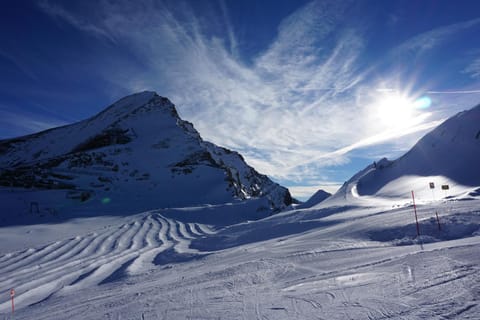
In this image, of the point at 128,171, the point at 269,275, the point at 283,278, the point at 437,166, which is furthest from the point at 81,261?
the point at 128,171

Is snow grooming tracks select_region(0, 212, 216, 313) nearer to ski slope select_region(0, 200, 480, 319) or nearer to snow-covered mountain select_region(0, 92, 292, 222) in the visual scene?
ski slope select_region(0, 200, 480, 319)

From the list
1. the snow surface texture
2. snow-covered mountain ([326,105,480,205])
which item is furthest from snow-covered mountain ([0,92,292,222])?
the snow surface texture

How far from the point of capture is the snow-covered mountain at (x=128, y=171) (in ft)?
89.5

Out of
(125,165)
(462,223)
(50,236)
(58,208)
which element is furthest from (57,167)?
(462,223)

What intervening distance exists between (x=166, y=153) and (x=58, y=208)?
20.4 m

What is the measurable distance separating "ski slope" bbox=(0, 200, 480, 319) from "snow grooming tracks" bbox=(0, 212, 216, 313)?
0.04 m

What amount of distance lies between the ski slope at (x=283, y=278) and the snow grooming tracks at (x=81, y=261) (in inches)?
1.6

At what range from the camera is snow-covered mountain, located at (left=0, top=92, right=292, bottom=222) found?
89.5ft

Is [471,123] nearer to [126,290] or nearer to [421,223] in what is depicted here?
[421,223]

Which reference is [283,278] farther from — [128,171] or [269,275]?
[128,171]

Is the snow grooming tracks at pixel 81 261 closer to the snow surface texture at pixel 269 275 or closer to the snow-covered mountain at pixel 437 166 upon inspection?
the snow surface texture at pixel 269 275

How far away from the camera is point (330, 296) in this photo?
4492 mm

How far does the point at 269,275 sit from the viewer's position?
20.1 feet

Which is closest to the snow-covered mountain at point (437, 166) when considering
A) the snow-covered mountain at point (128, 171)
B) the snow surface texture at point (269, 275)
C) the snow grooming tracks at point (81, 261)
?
the snow surface texture at point (269, 275)
